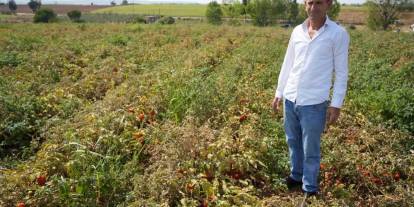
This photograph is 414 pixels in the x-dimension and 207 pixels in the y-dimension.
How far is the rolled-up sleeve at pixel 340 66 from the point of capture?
3172 millimetres

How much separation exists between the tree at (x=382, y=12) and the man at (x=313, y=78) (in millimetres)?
54940

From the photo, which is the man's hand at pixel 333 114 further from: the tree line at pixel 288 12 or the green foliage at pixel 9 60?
the tree line at pixel 288 12

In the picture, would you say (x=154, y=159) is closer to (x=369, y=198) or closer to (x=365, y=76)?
(x=369, y=198)

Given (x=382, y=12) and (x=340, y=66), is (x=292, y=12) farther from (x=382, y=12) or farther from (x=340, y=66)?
(x=340, y=66)

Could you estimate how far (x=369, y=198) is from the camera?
3799 millimetres

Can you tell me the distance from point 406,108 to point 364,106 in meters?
0.65

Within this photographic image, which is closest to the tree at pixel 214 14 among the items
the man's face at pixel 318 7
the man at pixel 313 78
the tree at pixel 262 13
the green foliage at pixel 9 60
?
the tree at pixel 262 13

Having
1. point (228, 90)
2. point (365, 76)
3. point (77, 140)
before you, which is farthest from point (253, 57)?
point (77, 140)

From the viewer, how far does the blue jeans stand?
3369 millimetres

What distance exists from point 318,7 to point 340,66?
52 centimetres

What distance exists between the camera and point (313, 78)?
10.9ft

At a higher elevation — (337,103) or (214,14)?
(214,14)

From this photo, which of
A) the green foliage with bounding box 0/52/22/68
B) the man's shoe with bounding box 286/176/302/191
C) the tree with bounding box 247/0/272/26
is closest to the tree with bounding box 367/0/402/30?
the tree with bounding box 247/0/272/26

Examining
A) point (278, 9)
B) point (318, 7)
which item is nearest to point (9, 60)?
point (318, 7)
